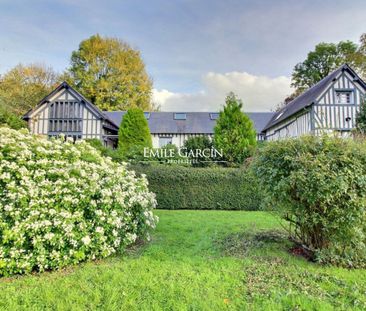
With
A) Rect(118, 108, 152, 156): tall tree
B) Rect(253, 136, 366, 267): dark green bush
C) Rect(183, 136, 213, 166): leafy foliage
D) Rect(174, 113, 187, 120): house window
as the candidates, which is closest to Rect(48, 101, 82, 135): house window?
Rect(118, 108, 152, 156): tall tree

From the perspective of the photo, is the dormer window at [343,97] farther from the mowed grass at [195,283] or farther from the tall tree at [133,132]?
the mowed grass at [195,283]

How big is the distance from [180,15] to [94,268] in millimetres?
8606

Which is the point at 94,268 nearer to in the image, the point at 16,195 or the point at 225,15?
the point at 16,195

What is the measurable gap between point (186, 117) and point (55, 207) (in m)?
18.2

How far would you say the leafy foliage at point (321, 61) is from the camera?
935 inches

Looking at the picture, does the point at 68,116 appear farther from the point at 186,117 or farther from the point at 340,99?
the point at 340,99

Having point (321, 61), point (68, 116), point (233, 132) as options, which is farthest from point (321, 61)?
point (68, 116)

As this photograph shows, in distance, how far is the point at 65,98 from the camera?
1534 centimetres

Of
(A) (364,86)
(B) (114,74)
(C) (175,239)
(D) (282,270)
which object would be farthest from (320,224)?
(B) (114,74)

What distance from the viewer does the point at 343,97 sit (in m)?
13.7

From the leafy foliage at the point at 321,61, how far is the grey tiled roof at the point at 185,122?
8.83 m

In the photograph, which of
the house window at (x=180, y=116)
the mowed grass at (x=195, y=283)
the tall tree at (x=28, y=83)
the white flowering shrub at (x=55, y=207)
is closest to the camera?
the mowed grass at (x=195, y=283)

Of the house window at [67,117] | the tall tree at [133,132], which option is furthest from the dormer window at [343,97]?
the house window at [67,117]

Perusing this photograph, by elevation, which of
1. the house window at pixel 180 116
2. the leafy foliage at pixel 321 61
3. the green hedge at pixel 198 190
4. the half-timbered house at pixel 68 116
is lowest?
the green hedge at pixel 198 190
